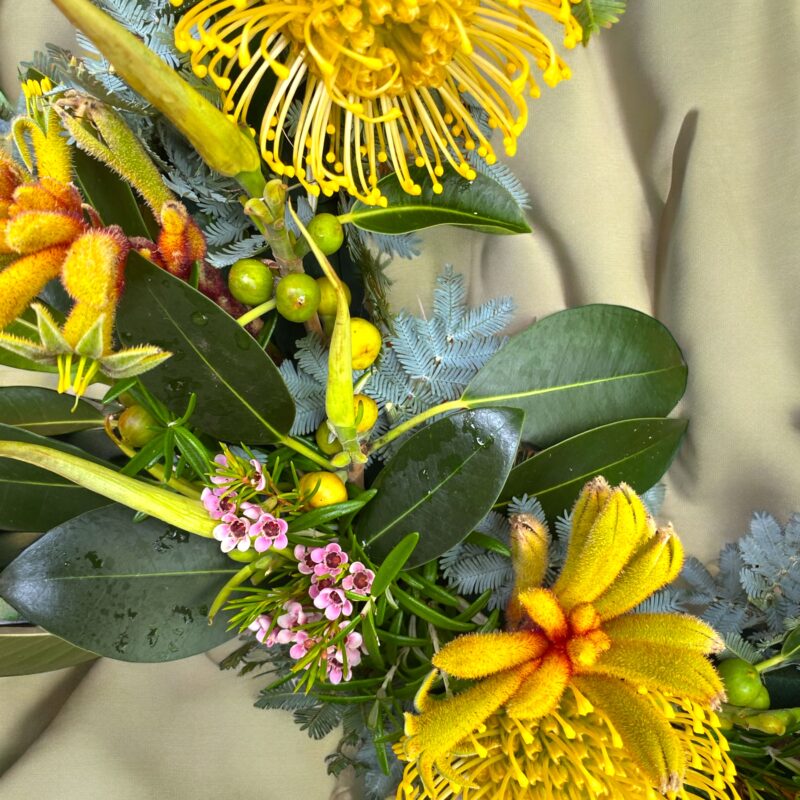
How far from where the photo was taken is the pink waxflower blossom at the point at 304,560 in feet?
1.28

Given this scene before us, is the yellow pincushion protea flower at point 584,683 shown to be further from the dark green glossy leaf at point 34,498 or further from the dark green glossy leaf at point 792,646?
the dark green glossy leaf at point 34,498

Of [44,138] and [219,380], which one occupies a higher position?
[44,138]

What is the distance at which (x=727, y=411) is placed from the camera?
52 cm

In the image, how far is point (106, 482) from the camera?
0.32 metres

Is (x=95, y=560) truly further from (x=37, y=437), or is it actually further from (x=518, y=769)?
(x=518, y=769)

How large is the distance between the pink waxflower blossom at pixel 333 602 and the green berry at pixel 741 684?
0.77ft

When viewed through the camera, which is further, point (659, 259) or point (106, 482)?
point (659, 259)

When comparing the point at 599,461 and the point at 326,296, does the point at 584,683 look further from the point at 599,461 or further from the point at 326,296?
the point at 326,296

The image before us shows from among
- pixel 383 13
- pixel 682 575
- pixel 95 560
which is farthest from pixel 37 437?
pixel 682 575

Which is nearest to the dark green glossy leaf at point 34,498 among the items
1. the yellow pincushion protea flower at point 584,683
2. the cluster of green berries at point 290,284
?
the cluster of green berries at point 290,284

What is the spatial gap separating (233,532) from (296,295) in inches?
5.1

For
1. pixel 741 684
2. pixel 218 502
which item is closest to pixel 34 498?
pixel 218 502

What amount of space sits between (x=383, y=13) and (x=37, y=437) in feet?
0.96

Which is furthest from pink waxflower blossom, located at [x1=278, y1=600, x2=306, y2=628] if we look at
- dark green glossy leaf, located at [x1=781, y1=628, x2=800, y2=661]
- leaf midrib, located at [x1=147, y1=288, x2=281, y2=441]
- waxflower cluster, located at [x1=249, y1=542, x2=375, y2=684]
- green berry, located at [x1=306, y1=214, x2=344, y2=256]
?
dark green glossy leaf, located at [x1=781, y1=628, x2=800, y2=661]
